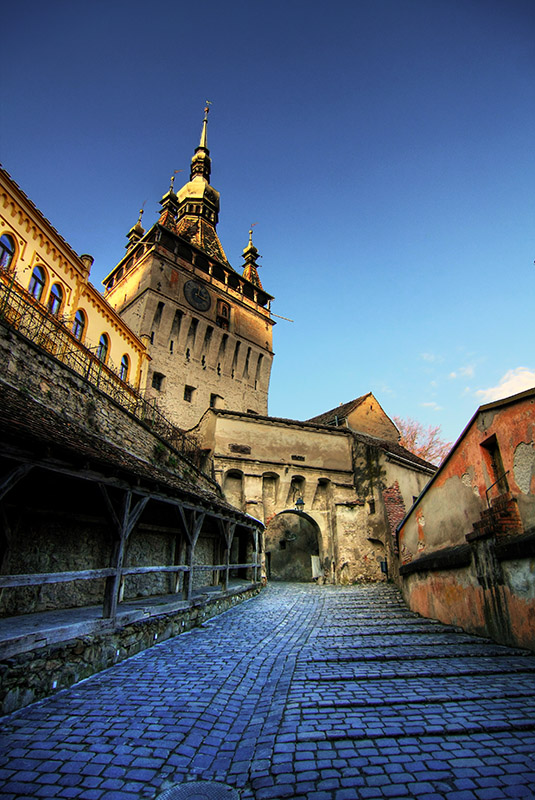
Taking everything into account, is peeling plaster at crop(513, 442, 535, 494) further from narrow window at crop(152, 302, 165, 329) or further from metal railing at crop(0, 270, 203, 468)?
narrow window at crop(152, 302, 165, 329)

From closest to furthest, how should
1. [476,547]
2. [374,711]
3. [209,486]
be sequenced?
[374,711], [476,547], [209,486]

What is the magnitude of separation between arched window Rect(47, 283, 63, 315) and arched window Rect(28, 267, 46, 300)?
18.0 inches

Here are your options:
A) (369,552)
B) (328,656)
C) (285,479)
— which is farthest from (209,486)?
(328,656)

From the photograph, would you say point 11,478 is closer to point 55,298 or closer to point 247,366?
point 55,298

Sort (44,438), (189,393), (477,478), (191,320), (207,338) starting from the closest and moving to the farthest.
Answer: (44,438) < (477,478) < (189,393) < (191,320) < (207,338)

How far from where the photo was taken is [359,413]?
85.7ft

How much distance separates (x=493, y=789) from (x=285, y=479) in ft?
58.3

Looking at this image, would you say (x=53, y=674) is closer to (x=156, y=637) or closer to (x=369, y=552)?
(x=156, y=637)

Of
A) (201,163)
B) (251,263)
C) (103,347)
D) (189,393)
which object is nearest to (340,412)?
(189,393)

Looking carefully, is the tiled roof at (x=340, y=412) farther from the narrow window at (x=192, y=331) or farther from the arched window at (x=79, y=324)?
the arched window at (x=79, y=324)

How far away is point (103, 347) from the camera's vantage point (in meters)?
17.5

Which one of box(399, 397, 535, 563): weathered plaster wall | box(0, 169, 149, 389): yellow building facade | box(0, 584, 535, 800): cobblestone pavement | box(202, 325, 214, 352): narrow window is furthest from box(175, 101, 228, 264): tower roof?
box(0, 584, 535, 800): cobblestone pavement

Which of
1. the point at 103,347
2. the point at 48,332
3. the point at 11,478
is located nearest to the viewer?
the point at 11,478

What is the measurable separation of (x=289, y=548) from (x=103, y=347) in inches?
617
